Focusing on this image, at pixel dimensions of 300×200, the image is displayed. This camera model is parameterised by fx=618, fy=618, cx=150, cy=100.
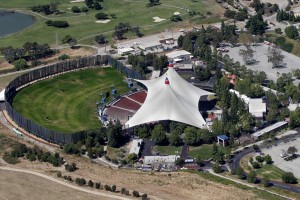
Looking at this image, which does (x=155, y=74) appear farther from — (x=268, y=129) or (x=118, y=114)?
(x=268, y=129)

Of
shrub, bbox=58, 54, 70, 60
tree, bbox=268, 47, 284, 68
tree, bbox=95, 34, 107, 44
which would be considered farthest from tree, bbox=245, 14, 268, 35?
shrub, bbox=58, 54, 70, 60

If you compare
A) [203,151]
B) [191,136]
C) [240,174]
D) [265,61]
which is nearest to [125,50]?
[265,61]

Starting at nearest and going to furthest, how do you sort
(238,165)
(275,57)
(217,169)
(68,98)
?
(217,169) < (238,165) < (68,98) < (275,57)

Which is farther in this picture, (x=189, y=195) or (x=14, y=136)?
(x=14, y=136)

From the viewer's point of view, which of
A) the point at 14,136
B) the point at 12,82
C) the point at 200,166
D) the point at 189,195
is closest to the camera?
the point at 189,195

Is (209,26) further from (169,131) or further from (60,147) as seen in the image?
(60,147)

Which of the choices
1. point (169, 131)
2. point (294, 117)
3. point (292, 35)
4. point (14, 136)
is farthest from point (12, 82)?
point (292, 35)
